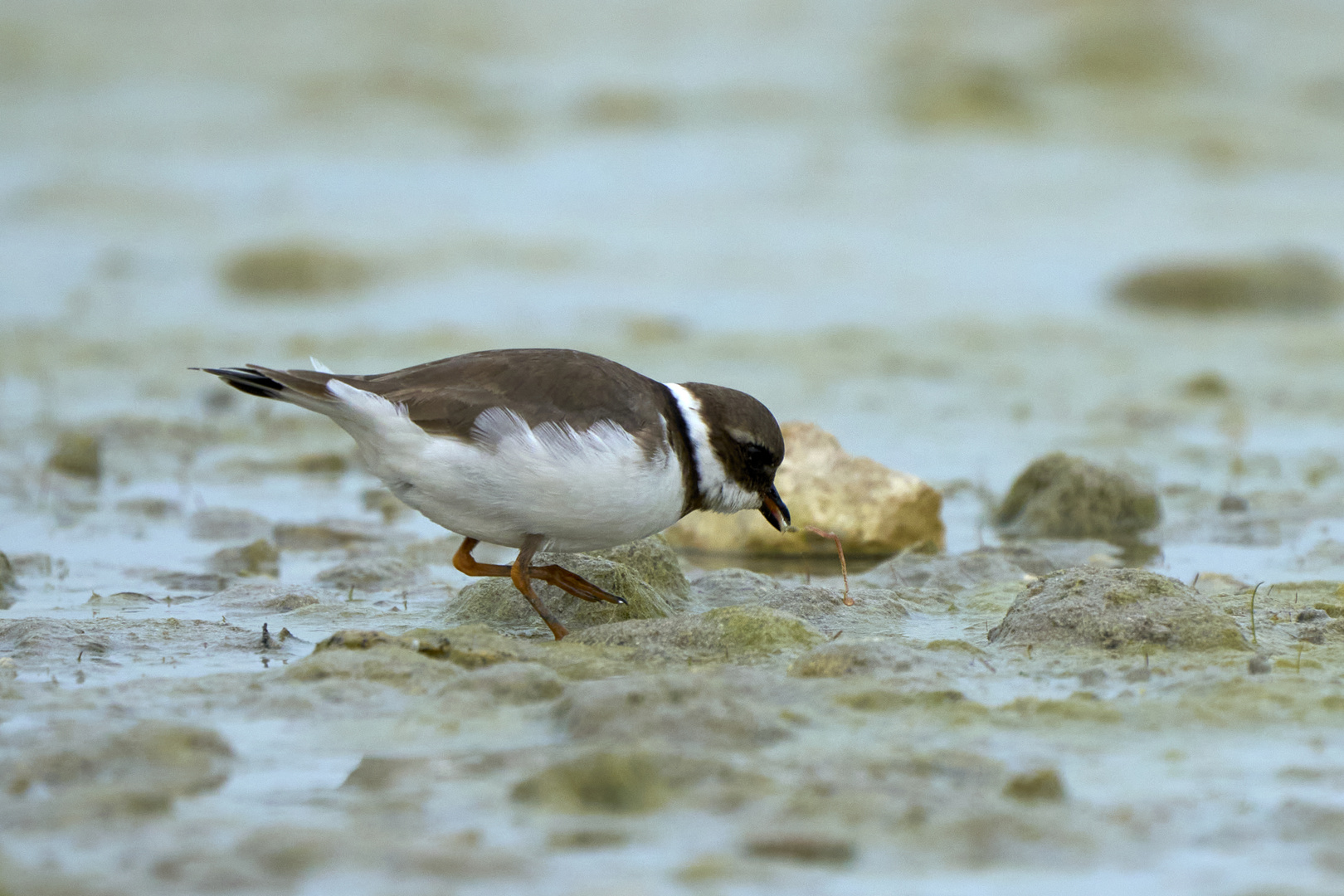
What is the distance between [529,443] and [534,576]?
1.99ft

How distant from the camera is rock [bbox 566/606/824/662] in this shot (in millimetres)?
4832

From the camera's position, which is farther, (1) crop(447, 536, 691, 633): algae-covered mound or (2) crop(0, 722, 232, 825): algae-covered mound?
(1) crop(447, 536, 691, 633): algae-covered mound

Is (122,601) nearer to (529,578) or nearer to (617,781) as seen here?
(529,578)

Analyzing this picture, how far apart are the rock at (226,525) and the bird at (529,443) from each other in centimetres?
220

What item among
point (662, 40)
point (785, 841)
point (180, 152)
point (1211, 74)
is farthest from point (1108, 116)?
point (785, 841)

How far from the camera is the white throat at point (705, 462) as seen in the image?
17.5 feet

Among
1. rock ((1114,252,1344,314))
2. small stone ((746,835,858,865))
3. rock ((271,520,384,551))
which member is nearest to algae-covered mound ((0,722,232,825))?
small stone ((746,835,858,865))

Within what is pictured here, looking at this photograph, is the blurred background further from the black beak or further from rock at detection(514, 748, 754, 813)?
rock at detection(514, 748, 754, 813)

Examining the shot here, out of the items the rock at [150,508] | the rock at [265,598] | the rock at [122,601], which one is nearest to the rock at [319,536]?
the rock at [150,508]

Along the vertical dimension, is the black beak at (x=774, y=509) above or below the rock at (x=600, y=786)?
above

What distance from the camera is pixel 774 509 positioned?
18.7 ft

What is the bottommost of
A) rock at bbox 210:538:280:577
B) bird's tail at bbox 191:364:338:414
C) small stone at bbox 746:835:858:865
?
small stone at bbox 746:835:858:865

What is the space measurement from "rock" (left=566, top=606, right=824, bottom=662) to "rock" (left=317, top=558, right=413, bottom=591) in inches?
53.7

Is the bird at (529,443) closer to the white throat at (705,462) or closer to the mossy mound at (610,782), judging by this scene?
the white throat at (705,462)
